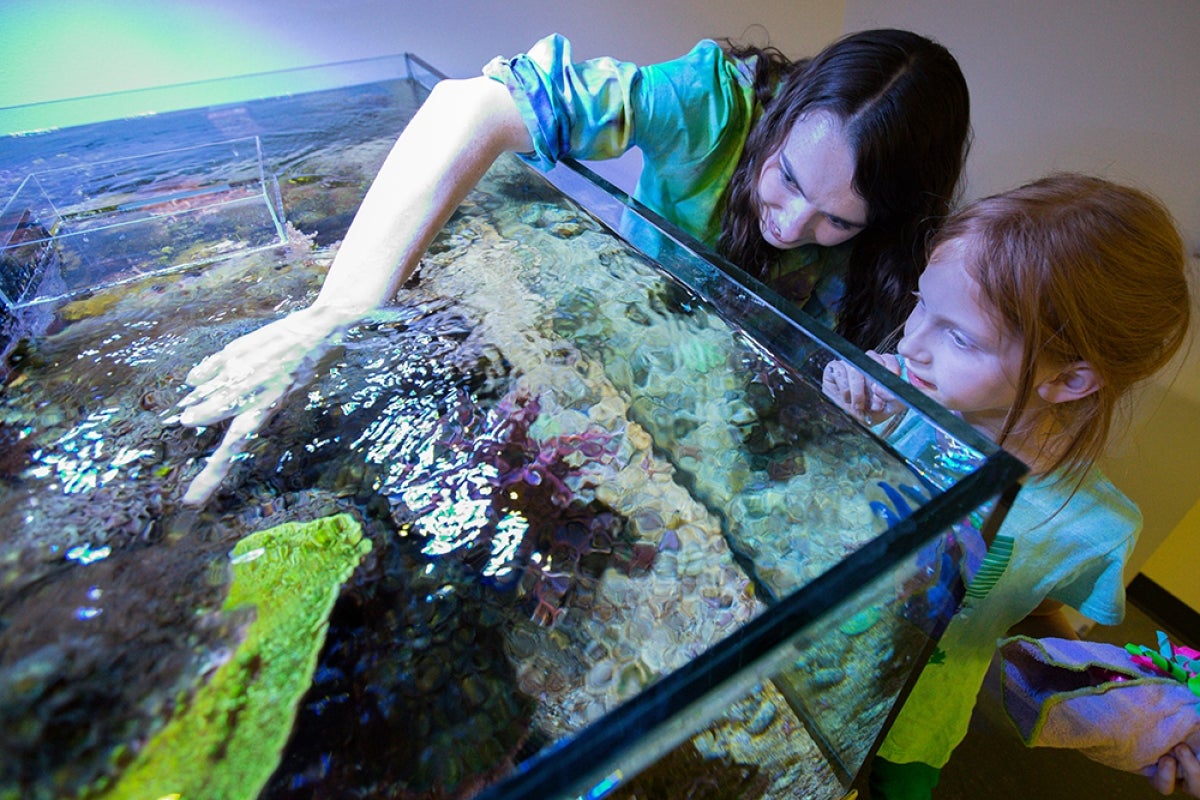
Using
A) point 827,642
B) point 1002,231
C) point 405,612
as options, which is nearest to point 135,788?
point 405,612

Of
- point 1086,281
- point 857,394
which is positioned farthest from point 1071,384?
point 857,394

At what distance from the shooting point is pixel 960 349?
647 millimetres

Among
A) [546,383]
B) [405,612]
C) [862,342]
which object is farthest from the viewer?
[862,342]

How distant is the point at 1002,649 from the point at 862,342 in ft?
1.32

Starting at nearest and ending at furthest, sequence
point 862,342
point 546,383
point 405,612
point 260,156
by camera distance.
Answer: point 405,612
point 546,383
point 862,342
point 260,156

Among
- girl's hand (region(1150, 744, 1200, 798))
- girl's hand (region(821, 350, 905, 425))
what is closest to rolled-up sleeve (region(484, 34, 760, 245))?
girl's hand (region(821, 350, 905, 425))

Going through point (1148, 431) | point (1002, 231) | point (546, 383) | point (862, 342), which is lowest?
point (1148, 431)

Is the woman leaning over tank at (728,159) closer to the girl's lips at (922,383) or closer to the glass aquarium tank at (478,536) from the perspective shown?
the glass aquarium tank at (478,536)

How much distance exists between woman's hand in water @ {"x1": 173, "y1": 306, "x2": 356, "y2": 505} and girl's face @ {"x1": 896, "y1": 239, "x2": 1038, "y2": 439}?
22.2 inches

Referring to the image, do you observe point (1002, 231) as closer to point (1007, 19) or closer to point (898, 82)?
point (898, 82)

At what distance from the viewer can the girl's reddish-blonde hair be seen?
621 millimetres

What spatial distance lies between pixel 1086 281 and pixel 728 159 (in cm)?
47

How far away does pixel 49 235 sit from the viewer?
0.84 metres

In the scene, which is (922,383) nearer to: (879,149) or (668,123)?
(879,149)
